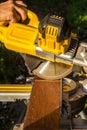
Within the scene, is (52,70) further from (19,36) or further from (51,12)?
(51,12)

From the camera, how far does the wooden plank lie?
162 centimetres

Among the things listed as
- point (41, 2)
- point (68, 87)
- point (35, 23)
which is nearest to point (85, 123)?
point (68, 87)

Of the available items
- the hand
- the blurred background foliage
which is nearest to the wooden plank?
the hand

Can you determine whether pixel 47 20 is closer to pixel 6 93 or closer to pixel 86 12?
pixel 6 93

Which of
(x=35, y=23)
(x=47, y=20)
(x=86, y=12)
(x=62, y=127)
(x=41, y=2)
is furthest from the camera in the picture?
(x=41, y=2)

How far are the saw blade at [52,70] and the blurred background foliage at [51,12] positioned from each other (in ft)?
3.17

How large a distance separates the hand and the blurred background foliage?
89 cm

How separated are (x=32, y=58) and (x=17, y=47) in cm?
11

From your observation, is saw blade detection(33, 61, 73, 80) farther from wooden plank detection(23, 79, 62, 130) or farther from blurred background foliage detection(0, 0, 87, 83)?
blurred background foliage detection(0, 0, 87, 83)

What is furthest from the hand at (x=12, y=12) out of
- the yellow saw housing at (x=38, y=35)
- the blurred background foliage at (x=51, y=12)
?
the blurred background foliage at (x=51, y=12)

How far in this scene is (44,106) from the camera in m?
1.73

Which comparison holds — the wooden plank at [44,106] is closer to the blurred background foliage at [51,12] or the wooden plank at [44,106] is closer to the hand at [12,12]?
the hand at [12,12]

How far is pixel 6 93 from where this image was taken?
1979 millimetres

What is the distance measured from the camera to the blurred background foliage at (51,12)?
9.68 ft
